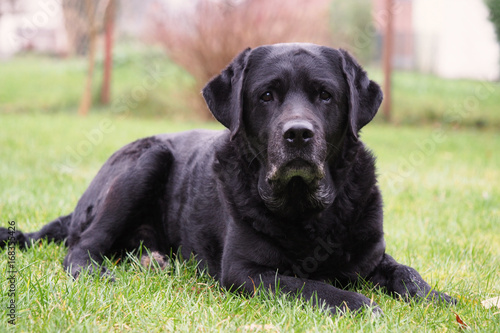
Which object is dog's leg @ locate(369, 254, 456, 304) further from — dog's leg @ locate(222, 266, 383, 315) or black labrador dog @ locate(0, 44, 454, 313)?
dog's leg @ locate(222, 266, 383, 315)

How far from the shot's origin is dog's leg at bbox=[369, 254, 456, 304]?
2.83m

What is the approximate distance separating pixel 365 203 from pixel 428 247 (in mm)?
1267

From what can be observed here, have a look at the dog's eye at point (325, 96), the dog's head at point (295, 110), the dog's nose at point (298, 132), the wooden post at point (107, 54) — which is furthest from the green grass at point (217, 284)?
the wooden post at point (107, 54)

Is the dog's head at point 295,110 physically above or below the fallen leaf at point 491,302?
above

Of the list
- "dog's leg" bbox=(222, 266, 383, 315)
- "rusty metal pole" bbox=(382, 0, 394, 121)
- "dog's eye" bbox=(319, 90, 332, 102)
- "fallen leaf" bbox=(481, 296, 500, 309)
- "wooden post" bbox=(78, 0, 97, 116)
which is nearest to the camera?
"dog's leg" bbox=(222, 266, 383, 315)

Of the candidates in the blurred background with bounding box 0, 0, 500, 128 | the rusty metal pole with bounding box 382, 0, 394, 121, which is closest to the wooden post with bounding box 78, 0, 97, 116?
the blurred background with bounding box 0, 0, 500, 128

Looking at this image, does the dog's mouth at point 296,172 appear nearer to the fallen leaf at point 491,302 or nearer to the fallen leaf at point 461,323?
the fallen leaf at point 461,323

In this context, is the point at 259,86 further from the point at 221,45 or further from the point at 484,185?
the point at 221,45

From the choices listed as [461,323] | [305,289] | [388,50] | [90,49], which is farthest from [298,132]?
[388,50]

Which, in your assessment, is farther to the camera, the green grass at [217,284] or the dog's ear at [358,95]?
the dog's ear at [358,95]

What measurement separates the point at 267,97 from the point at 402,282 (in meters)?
1.30

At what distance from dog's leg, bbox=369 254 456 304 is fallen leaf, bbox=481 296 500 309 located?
151 millimetres

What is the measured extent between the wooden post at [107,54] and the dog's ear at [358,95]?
42.4 feet

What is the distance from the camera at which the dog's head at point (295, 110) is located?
2.76 meters
